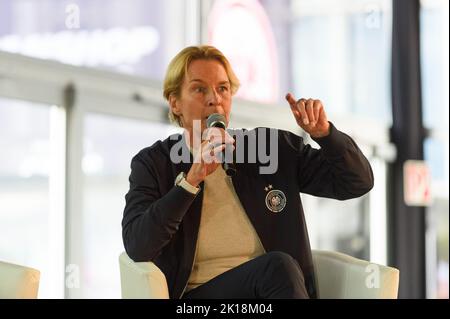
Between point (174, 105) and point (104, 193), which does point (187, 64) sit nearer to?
point (174, 105)

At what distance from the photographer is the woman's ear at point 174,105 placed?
2.50 meters

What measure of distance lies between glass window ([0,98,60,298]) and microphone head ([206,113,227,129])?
150 cm

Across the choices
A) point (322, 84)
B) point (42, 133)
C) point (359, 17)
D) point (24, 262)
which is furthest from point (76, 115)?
point (359, 17)

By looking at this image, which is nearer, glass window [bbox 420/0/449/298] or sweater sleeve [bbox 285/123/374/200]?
sweater sleeve [bbox 285/123/374/200]

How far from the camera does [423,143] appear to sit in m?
6.21

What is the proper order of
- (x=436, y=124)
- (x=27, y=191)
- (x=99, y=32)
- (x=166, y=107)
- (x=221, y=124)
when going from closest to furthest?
(x=221, y=124) → (x=27, y=191) → (x=99, y=32) → (x=166, y=107) → (x=436, y=124)

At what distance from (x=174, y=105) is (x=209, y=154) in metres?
0.41

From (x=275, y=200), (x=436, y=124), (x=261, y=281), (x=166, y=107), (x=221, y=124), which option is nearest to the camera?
(x=261, y=281)

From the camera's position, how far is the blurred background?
3658 mm

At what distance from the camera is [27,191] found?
3.64m

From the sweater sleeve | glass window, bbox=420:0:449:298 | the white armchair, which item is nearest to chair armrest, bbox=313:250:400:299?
the white armchair

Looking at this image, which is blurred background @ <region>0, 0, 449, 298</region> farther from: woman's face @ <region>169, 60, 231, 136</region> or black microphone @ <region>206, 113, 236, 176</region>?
black microphone @ <region>206, 113, 236, 176</region>

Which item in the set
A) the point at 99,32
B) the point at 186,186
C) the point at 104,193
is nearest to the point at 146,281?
the point at 186,186

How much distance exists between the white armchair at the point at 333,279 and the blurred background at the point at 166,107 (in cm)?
144
